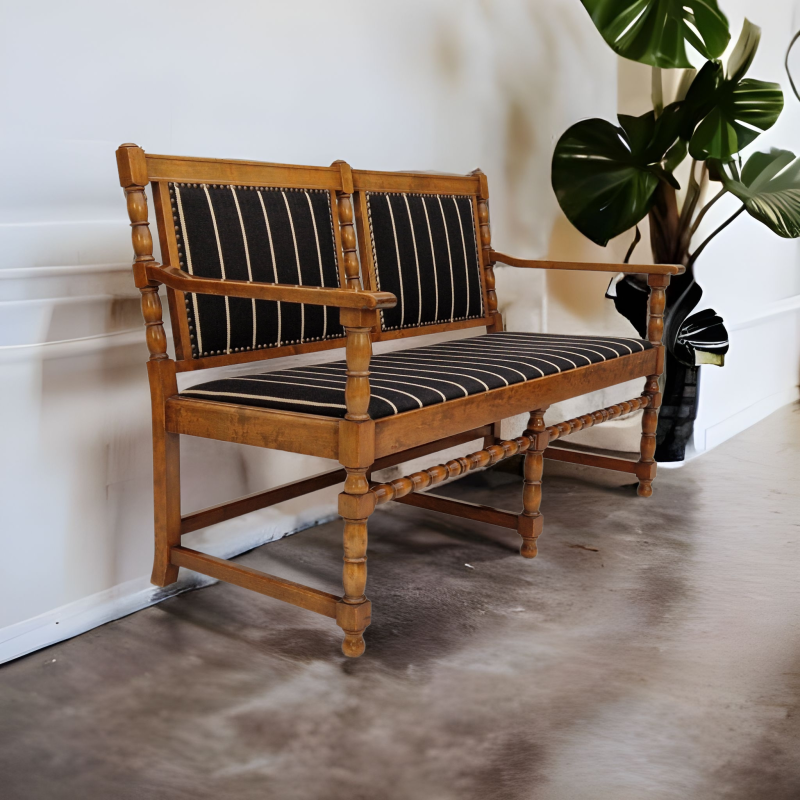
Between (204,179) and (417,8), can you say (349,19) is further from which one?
(204,179)

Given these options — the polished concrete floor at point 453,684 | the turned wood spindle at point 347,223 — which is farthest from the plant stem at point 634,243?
the turned wood spindle at point 347,223

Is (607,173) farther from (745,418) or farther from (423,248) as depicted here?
(745,418)

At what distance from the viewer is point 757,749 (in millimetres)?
1495

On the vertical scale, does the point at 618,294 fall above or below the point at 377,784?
above

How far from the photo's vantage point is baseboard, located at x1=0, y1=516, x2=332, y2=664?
73.7 inches

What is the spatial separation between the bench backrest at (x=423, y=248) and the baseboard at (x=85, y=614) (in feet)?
2.82

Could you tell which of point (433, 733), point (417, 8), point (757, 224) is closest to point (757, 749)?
point (433, 733)

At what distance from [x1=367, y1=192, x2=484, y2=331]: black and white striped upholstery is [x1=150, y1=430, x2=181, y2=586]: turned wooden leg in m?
0.74

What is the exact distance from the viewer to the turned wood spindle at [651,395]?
9.21ft

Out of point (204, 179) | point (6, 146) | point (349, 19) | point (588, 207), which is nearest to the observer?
point (6, 146)

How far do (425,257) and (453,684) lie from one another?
1286 millimetres

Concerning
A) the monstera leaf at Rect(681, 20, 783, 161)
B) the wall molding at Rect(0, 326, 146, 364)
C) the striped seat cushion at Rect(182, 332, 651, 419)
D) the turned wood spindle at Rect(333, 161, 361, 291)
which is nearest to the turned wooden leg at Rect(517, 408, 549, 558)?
the striped seat cushion at Rect(182, 332, 651, 419)

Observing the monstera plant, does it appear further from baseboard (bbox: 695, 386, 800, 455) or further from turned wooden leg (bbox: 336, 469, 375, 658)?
turned wooden leg (bbox: 336, 469, 375, 658)

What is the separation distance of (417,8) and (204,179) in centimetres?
119
